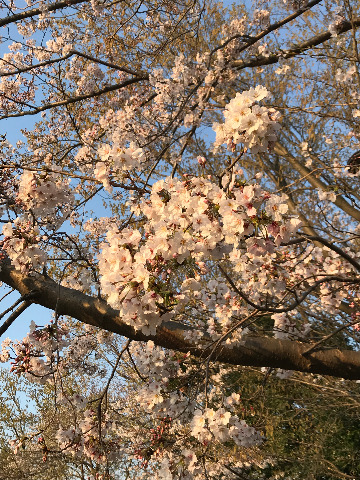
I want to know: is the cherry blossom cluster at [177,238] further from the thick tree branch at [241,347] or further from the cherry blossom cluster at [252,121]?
the thick tree branch at [241,347]

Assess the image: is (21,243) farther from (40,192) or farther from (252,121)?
(252,121)

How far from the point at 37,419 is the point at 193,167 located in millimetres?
8423

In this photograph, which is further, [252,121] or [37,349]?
[37,349]

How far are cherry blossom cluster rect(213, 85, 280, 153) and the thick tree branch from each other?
1.62 metres

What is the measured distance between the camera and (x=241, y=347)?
10.1 ft

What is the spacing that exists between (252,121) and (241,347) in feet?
6.11

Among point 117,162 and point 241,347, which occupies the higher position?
point 117,162

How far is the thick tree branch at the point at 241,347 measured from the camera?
299 cm

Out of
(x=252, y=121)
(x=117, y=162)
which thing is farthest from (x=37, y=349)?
(x=252, y=121)

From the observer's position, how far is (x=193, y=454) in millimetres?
2664

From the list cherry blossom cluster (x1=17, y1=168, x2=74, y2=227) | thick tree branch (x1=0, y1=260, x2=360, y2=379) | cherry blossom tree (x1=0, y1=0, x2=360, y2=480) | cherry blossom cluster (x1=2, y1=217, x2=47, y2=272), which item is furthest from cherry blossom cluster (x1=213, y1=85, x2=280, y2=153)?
thick tree branch (x1=0, y1=260, x2=360, y2=379)

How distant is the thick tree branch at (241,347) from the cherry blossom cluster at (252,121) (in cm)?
162

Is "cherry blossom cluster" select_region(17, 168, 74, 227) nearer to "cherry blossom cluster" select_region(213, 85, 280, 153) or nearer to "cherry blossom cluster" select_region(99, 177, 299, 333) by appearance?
"cherry blossom cluster" select_region(99, 177, 299, 333)

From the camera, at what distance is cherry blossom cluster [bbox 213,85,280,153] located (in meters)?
1.76
